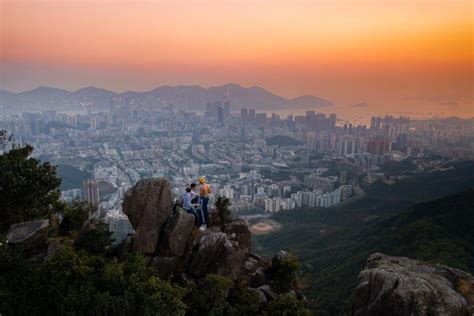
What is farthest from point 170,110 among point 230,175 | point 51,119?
point 230,175

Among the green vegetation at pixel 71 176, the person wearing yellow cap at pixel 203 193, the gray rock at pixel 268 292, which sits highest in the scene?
the person wearing yellow cap at pixel 203 193

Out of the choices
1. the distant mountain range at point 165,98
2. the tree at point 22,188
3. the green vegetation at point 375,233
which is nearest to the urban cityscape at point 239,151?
the green vegetation at point 375,233

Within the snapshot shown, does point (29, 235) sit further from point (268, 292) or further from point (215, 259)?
point (268, 292)

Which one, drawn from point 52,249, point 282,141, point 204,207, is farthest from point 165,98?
point 52,249

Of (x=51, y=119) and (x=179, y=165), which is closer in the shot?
(x=179, y=165)

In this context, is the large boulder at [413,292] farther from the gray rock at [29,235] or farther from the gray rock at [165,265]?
the gray rock at [29,235]

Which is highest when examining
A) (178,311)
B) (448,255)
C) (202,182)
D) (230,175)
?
(202,182)

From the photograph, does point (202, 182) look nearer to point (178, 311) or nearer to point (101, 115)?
point (178, 311)
